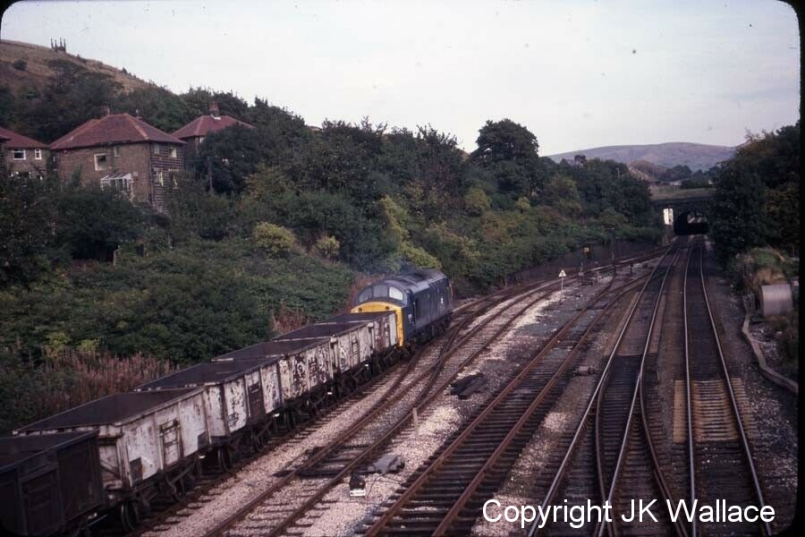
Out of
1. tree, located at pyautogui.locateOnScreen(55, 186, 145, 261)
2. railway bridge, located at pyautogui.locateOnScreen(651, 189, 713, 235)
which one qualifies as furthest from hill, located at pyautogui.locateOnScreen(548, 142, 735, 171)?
tree, located at pyautogui.locateOnScreen(55, 186, 145, 261)

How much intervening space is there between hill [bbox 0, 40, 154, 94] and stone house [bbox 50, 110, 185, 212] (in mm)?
25985

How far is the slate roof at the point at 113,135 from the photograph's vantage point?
4016cm

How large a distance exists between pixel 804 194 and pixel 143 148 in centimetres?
3875

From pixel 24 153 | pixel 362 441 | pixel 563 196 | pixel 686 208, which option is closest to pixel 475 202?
pixel 563 196

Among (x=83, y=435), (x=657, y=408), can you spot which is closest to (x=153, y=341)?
(x=83, y=435)

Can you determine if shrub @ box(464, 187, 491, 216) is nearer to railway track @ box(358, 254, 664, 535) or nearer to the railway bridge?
the railway bridge

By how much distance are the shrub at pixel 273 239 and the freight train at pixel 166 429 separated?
11.8 m

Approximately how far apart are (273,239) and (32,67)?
63516 millimetres

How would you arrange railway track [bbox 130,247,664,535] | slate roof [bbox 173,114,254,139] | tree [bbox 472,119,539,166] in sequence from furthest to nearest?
1. tree [bbox 472,119,539,166]
2. slate roof [bbox 173,114,254,139]
3. railway track [bbox 130,247,664,535]

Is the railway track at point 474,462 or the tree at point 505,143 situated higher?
A: the tree at point 505,143

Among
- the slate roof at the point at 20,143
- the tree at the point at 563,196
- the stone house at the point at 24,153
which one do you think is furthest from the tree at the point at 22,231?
the tree at the point at 563,196

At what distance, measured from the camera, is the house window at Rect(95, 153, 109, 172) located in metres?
40.8

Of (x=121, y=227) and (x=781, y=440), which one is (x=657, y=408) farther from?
(x=121, y=227)

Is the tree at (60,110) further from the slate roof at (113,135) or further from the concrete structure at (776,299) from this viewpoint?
the concrete structure at (776,299)
